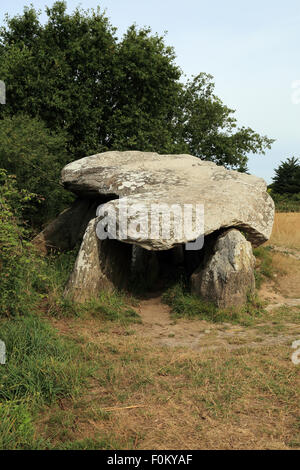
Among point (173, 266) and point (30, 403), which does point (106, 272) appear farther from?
point (30, 403)

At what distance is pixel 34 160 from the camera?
11430 millimetres

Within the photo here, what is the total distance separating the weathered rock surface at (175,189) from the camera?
7.45m

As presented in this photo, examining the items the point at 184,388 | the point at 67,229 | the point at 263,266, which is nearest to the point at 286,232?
the point at 263,266

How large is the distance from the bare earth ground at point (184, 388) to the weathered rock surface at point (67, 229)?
4261mm

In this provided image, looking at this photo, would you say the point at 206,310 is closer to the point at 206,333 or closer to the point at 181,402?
the point at 206,333

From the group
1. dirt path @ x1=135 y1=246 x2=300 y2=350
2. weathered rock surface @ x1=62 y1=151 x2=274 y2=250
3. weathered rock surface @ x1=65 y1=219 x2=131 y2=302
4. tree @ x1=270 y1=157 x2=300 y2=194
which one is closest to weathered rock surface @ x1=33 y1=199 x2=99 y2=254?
weathered rock surface @ x1=62 y1=151 x2=274 y2=250

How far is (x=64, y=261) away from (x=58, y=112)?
677 centimetres

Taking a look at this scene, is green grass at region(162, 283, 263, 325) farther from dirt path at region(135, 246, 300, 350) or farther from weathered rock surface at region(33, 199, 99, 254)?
weathered rock surface at region(33, 199, 99, 254)

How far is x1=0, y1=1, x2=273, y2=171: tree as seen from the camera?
45.5 ft

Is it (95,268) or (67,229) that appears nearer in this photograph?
(95,268)

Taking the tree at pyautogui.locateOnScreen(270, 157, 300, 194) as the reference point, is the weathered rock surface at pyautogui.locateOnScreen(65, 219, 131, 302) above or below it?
below

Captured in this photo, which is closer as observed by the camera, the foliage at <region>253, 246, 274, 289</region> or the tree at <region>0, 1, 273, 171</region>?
the foliage at <region>253, 246, 274, 289</region>

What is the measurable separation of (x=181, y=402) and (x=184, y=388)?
1.03ft

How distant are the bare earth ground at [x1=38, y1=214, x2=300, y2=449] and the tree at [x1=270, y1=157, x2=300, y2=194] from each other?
21077 mm
